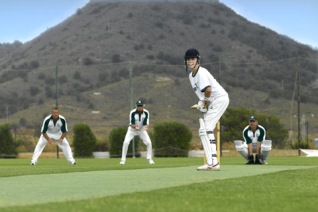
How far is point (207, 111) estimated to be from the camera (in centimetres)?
1513

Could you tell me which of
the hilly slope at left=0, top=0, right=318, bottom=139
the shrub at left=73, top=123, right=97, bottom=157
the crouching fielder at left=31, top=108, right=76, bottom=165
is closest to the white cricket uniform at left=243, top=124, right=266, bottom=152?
the crouching fielder at left=31, top=108, right=76, bottom=165

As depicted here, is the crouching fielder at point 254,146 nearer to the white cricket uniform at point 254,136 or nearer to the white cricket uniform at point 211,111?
the white cricket uniform at point 254,136

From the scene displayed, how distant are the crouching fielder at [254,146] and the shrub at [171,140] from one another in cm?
1668

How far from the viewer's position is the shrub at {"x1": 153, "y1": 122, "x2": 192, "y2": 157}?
131ft

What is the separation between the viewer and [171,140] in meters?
40.4

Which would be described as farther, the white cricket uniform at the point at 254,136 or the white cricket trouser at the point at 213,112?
the white cricket uniform at the point at 254,136

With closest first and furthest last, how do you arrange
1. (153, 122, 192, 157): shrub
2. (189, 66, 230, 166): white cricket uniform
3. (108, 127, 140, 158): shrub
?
(189, 66, 230, 166): white cricket uniform
(153, 122, 192, 157): shrub
(108, 127, 140, 158): shrub

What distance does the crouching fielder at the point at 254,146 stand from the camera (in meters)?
22.5

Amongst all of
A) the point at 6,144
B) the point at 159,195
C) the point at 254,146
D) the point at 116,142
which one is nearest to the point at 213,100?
the point at 159,195

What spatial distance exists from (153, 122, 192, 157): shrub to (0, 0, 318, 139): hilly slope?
7.70ft

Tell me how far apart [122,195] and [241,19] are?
307ft

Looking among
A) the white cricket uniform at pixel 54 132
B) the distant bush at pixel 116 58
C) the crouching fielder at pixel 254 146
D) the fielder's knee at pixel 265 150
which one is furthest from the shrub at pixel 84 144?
the distant bush at pixel 116 58

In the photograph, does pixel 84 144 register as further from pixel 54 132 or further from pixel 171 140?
pixel 54 132

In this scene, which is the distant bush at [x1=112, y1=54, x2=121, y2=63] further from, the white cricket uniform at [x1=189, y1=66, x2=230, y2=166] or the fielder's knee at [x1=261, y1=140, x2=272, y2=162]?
the white cricket uniform at [x1=189, y1=66, x2=230, y2=166]
